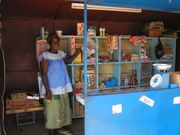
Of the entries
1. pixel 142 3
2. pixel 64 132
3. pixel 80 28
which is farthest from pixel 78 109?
pixel 142 3

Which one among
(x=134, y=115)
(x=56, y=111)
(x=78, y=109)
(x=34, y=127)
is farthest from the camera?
(x=78, y=109)

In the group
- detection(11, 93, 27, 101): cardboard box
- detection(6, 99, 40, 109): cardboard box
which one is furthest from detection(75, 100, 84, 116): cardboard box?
detection(11, 93, 27, 101): cardboard box

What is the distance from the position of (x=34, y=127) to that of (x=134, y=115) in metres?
1.98

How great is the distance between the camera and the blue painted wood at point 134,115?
7.20 feet

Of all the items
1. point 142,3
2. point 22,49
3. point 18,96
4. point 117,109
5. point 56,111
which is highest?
point 142,3

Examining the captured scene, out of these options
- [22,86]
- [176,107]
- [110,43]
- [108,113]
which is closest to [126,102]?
[108,113]

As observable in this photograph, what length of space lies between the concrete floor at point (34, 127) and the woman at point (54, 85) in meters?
0.35

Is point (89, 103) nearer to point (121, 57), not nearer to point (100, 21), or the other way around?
point (121, 57)

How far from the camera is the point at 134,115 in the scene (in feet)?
7.82

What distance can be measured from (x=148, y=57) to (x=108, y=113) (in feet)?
8.57

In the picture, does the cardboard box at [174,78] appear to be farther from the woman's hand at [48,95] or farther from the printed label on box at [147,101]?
the woman's hand at [48,95]

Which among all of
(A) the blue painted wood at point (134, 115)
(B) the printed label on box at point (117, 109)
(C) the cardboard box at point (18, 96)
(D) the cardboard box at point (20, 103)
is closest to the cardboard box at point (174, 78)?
(A) the blue painted wood at point (134, 115)

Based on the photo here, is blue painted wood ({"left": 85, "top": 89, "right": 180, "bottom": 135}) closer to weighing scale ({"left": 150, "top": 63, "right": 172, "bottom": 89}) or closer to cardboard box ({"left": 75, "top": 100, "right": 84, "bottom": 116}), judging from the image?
weighing scale ({"left": 150, "top": 63, "right": 172, "bottom": 89})

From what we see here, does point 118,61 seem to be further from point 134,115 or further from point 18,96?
point 18,96
